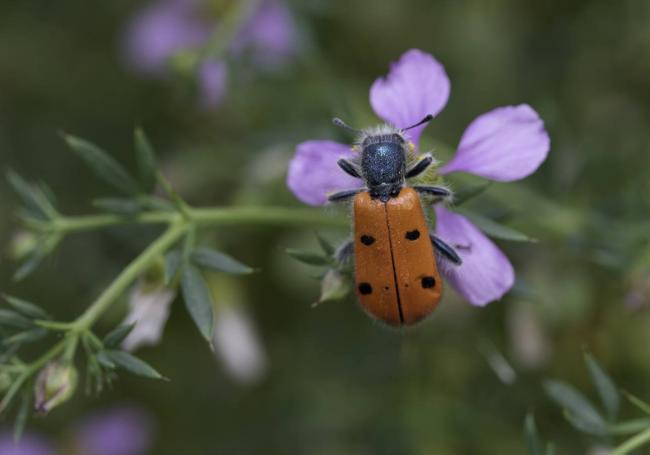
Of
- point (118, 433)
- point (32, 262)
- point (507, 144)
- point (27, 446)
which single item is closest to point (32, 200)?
point (32, 262)

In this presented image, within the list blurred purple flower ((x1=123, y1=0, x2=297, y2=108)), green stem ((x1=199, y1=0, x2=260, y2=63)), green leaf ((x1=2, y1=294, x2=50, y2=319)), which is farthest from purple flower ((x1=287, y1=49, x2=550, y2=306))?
blurred purple flower ((x1=123, y1=0, x2=297, y2=108))

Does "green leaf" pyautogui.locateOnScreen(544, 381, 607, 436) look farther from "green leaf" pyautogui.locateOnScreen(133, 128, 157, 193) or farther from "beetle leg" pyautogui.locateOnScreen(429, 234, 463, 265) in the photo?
"green leaf" pyautogui.locateOnScreen(133, 128, 157, 193)

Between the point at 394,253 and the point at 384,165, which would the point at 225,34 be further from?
the point at 394,253

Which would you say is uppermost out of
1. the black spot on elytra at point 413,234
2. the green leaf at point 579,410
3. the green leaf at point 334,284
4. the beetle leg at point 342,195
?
the beetle leg at point 342,195

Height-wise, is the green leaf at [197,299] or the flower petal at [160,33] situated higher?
the green leaf at [197,299]

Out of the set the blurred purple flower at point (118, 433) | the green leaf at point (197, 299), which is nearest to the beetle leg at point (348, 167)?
the green leaf at point (197, 299)

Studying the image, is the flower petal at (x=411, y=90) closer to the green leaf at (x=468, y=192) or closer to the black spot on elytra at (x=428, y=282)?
the green leaf at (x=468, y=192)

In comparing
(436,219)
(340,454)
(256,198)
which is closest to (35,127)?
(256,198)
